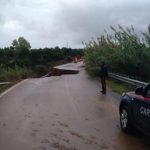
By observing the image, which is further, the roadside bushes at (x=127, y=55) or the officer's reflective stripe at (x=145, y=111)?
the roadside bushes at (x=127, y=55)

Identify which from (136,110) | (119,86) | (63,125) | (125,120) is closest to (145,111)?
(136,110)

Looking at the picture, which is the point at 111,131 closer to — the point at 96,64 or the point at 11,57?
the point at 96,64

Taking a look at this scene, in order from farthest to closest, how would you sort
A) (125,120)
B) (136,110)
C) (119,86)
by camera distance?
(119,86)
(125,120)
(136,110)

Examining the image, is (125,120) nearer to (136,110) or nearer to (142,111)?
(136,110)

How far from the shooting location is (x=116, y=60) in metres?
33.3

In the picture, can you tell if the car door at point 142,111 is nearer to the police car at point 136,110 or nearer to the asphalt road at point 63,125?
the police car at point 136,110

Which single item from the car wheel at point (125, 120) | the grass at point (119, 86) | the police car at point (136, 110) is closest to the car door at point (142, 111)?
the police car at point (136, 110)

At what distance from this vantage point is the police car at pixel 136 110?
11.1 metres

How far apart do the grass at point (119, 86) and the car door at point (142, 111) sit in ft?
39.5

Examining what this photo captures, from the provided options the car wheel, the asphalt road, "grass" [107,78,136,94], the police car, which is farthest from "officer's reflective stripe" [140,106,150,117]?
"grass" [107,78,136,94]

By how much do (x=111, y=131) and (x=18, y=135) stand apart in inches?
93.3

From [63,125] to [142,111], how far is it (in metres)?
3.24

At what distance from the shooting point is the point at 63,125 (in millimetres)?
13961

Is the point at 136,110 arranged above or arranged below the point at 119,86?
above
